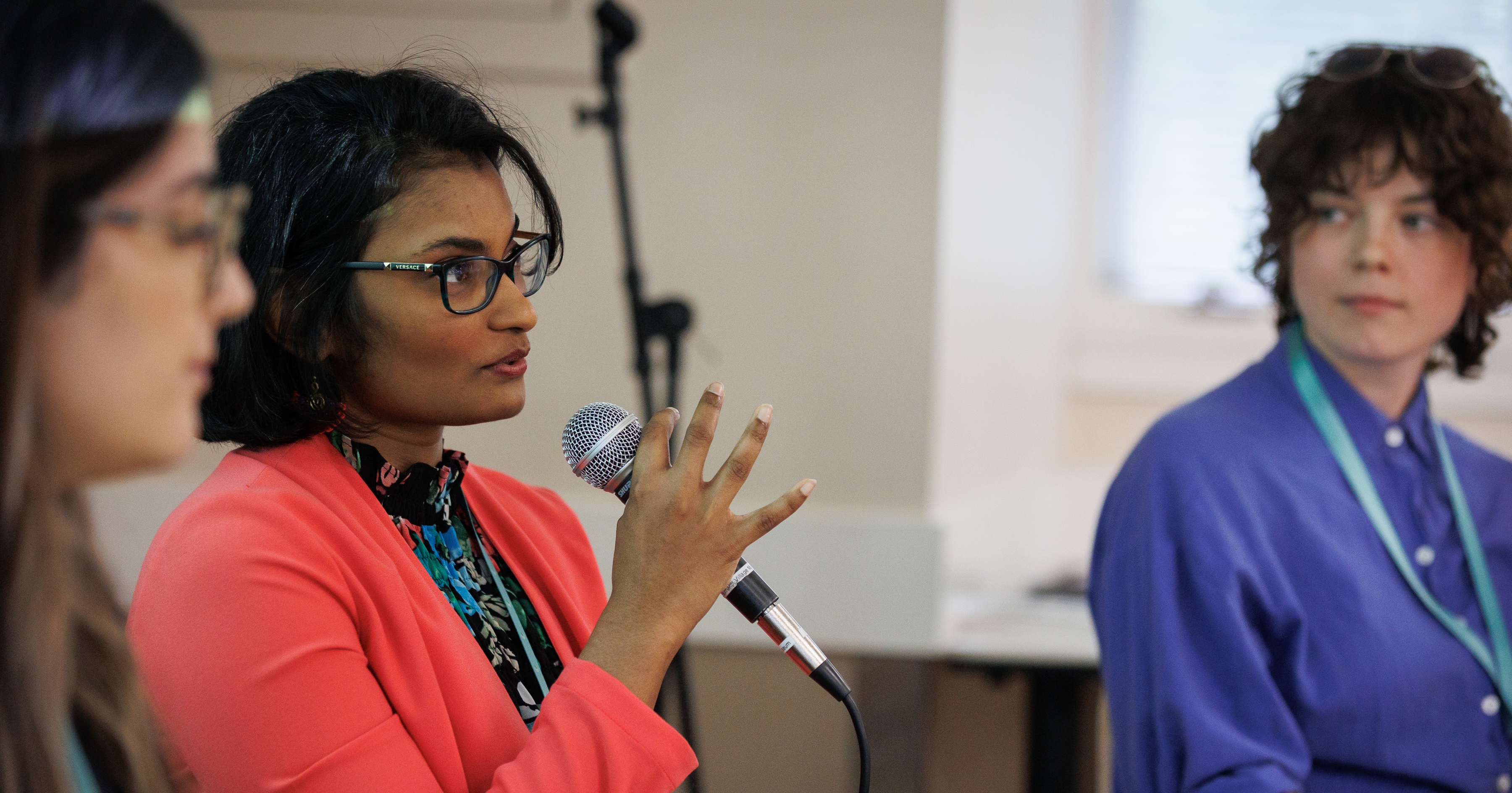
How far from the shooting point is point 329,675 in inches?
34.2

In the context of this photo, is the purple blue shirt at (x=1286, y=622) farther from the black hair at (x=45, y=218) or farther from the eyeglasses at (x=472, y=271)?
the black hair at (x=45, y=218)

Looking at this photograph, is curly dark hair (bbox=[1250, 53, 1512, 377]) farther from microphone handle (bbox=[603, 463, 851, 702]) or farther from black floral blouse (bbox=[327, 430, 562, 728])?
black floral blouse (bbox=[327, 430, 562, 728])

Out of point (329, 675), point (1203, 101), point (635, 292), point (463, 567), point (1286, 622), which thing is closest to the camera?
point (329, 675)

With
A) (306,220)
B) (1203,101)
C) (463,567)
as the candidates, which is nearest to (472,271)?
(306,220)

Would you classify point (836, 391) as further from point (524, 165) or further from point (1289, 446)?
point (524, 165)

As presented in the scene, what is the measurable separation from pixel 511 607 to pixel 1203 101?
2.64 m

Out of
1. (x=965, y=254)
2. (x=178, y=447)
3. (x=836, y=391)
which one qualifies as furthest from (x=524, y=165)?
(x=965, y=254)

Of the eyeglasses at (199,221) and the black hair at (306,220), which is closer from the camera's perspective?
the eyeglasses at (199,221)

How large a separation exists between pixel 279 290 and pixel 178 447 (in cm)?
42

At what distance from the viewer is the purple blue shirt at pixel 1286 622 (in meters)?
1.35

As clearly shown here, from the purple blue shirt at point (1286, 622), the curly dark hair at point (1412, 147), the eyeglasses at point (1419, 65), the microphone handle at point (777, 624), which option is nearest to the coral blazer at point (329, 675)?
the microphone handle at point (777, 624)

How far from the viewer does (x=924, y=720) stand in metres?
2.33

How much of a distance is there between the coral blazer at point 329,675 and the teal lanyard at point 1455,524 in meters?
0.97

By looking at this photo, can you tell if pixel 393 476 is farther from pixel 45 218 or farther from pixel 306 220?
pixel 45 218
